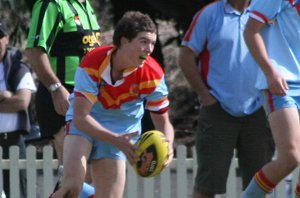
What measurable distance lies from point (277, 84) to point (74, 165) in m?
1.36

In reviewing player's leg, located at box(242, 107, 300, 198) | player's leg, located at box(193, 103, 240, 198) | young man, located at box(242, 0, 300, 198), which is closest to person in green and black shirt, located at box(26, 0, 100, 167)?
player's leg, located at box(193, 103, 240, 198)

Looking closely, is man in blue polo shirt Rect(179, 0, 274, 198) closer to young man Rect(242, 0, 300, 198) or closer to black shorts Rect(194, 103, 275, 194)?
black shorts Rect(194, 103, 275, 194)

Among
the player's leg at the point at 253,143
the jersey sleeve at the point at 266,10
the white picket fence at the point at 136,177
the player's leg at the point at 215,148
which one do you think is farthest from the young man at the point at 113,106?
the white picket fence at the point at 136,177

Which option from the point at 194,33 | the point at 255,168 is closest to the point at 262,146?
the point at 255,168

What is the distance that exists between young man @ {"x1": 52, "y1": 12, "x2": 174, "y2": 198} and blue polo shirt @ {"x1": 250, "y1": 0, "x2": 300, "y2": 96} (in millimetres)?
681

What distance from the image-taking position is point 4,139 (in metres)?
9.55

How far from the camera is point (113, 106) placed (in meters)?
7.32

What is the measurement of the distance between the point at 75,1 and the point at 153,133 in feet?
5.33

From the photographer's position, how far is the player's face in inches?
280

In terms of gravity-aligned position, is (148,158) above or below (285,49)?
below

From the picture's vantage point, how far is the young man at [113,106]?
23.3 feet

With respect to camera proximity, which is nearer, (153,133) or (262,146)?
(153,133)

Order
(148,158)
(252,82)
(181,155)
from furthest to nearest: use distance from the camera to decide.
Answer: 1. (181,155)
2. (252,82)
3. (148,158)

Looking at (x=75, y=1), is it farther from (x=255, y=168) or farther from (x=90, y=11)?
(x=255, y=168)
